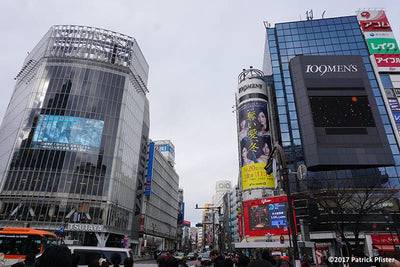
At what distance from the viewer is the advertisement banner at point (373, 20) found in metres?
61.6

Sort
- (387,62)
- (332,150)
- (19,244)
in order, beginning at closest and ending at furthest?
(19,244)
(332,150)
(387,62)

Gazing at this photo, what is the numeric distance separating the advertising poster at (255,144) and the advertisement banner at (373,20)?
34892 mm

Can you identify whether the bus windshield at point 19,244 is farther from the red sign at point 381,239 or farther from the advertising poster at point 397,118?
the advertising poster at point 397,118

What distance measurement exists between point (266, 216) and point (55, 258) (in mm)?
43264

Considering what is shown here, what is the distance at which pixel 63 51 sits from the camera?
5747 centimetres

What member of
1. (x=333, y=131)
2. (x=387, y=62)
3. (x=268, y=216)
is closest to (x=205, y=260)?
(x=268, y=216)

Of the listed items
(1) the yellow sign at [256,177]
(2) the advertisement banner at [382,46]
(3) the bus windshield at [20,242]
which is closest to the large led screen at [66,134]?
(3) the bus windshield at [20,242]

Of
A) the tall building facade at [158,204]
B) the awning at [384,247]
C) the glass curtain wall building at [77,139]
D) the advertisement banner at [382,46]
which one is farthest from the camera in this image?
the tall building facade at [158,204]

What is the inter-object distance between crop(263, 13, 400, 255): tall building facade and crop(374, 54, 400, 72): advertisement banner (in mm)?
1645

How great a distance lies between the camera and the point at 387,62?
2191 inches

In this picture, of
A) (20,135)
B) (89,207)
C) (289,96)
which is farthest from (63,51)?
(289,96)

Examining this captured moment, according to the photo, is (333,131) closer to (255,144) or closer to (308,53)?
(255,144)

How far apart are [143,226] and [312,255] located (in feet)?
137

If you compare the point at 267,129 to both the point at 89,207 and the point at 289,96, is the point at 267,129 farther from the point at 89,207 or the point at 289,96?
the point at 89,207
